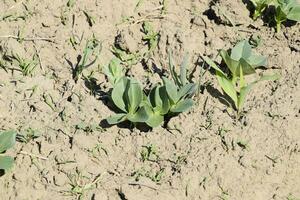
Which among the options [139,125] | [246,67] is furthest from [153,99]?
[246,67]

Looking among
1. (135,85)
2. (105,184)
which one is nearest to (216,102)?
(135,85)

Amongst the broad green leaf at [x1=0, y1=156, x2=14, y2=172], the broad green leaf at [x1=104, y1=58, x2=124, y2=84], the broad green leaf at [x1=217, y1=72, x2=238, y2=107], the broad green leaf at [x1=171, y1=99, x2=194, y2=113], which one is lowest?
the broad green leaf at [x1=0, y1=156, x2=14, y2=172]

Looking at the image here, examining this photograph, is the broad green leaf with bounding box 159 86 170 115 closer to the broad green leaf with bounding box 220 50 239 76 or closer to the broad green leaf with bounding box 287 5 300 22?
the broad green leaf with bounding box 220 50 239 76

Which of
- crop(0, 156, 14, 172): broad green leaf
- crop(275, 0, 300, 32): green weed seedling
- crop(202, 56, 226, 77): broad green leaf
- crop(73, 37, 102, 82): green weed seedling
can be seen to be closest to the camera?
crop(0, 156, 14, 172): broad green leaf

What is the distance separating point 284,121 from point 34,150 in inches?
45.6

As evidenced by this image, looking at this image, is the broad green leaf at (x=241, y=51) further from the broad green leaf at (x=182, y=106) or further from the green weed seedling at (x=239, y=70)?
the broad green leaf at (x=182, y=106)

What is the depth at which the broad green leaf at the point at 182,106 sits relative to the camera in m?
2.66

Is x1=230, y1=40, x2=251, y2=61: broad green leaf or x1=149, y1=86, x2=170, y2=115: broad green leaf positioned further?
x1=230, y1=40, x2=251, y2=61: broad green leaf

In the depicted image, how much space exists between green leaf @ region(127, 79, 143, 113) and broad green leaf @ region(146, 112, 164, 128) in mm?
92

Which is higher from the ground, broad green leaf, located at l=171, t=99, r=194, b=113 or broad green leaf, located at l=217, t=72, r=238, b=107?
broad green leaf, located at l=217, t=72, r=238, b=107

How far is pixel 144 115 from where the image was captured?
105 inches

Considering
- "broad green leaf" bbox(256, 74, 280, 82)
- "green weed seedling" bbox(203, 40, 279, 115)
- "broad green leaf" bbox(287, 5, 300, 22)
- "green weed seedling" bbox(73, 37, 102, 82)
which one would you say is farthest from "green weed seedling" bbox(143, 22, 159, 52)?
"broad green leaf" bbox(287, 5, 300, 22)

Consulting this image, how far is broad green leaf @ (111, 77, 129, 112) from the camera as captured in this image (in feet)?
8.89

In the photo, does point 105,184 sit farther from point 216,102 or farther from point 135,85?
point 216,102
